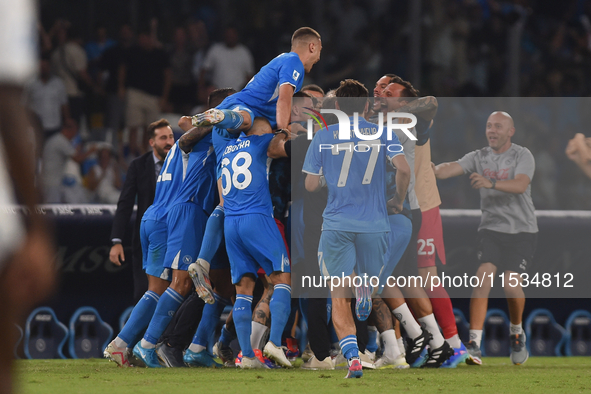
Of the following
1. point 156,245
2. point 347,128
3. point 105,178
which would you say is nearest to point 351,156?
point 347,128

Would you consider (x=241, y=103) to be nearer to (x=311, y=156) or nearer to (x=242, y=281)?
(x=311, y=156)

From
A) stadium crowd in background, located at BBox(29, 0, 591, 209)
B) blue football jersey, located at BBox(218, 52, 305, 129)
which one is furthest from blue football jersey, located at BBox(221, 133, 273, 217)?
stadium crowd in background, located at BBox(29, 0, 591, 209)

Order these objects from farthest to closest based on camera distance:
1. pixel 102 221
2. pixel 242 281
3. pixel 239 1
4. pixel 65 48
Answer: pixel 239 1 < pixel 65 48 < pixel 102 221 < pixel 242 281

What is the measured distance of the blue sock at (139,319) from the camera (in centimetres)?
642

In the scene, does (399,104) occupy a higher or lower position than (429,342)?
higher

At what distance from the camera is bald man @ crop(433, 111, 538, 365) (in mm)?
7383

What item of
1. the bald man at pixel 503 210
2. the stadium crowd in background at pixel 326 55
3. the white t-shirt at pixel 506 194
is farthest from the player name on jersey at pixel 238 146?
the stadium crowd in background at pixel 326 55

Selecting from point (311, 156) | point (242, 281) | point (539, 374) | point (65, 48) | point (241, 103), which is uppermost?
point (65, 48)

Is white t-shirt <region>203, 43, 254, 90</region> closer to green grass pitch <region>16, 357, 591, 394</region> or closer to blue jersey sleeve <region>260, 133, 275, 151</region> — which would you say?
blue jersey sleeve <region>260, 133, 275, 151</region>

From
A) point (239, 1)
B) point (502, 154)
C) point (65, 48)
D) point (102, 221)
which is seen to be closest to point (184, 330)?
point (102, 221)

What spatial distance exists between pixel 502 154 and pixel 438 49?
6.07m

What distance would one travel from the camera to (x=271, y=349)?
20.2 feet

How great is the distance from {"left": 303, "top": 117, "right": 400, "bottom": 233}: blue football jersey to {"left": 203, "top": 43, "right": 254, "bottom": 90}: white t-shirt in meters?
6.08

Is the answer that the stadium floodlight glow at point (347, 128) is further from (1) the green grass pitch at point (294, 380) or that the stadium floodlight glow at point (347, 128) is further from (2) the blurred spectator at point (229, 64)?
A: (2) the blurred spectator at point (229, 64)
